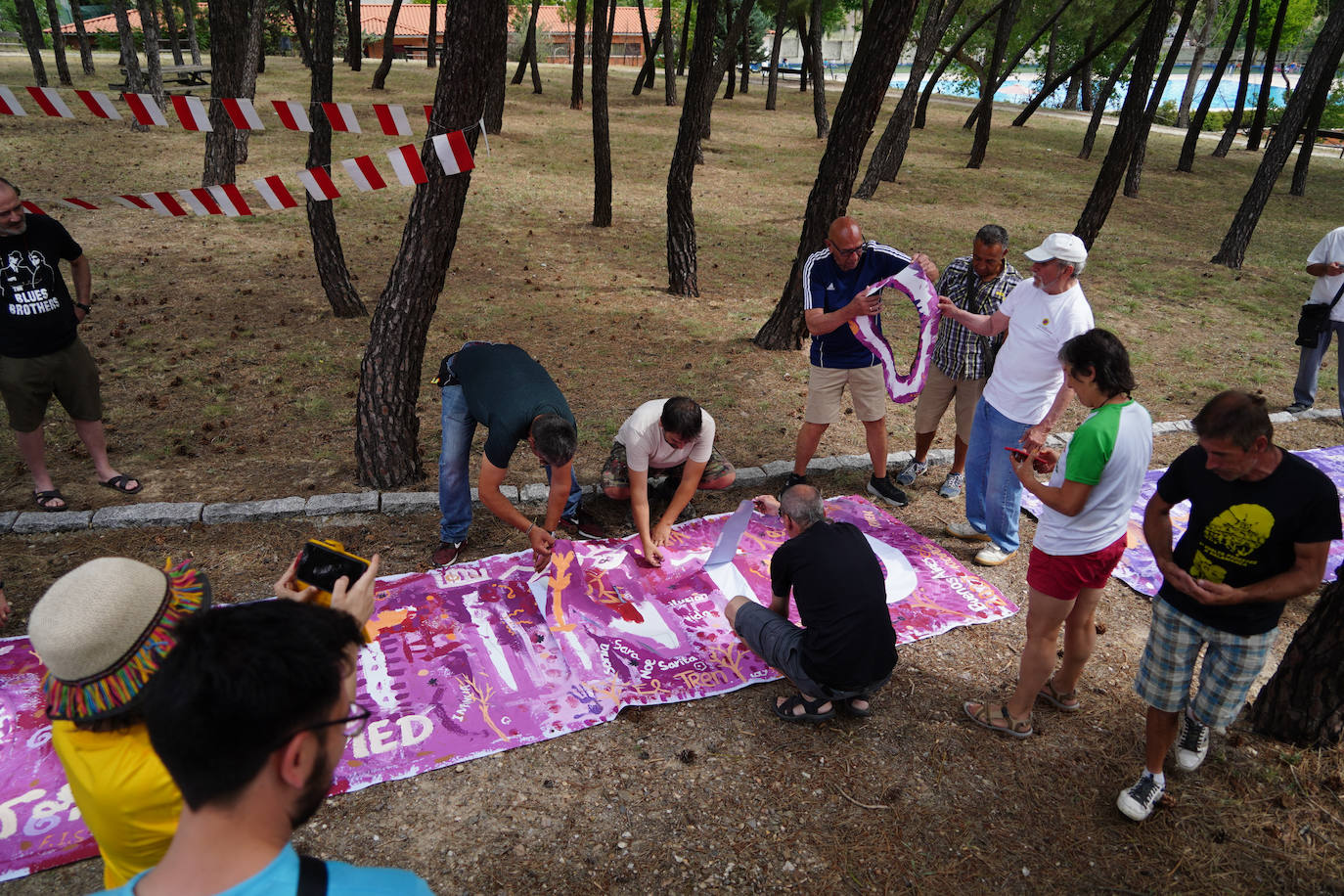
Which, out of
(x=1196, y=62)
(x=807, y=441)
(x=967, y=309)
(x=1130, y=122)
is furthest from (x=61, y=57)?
(x=1196, y=62)

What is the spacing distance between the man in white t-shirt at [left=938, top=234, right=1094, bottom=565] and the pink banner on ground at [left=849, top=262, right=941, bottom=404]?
0.24 m

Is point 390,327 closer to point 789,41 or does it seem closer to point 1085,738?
point 1085,738

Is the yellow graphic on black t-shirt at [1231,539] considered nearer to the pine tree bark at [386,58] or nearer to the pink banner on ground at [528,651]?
the pink banner on ground at [528,651]

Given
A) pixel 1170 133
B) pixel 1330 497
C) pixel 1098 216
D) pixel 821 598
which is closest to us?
pixel 1330 497

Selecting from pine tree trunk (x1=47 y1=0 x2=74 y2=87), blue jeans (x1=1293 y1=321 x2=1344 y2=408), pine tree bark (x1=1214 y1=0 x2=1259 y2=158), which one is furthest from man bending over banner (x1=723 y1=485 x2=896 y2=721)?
pine tree trunk (x1=47 y1=0 x2=74 y2=87)

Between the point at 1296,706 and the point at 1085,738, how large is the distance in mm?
821

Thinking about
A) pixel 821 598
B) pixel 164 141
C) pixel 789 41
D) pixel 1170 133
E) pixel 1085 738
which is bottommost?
pixel 1085 738

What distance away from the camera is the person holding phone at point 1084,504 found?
118 inches

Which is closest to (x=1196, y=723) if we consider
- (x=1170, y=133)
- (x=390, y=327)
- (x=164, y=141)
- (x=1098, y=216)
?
(x=390, y=327)

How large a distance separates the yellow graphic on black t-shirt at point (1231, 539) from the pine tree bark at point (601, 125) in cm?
934

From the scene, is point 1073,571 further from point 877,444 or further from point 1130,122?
point 1130,122

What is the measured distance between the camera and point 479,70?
15.2ft

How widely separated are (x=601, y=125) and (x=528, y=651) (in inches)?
346

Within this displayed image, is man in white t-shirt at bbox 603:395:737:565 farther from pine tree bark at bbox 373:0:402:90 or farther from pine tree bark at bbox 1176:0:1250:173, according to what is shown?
pine tree bark at bbox 373:0:402:90
